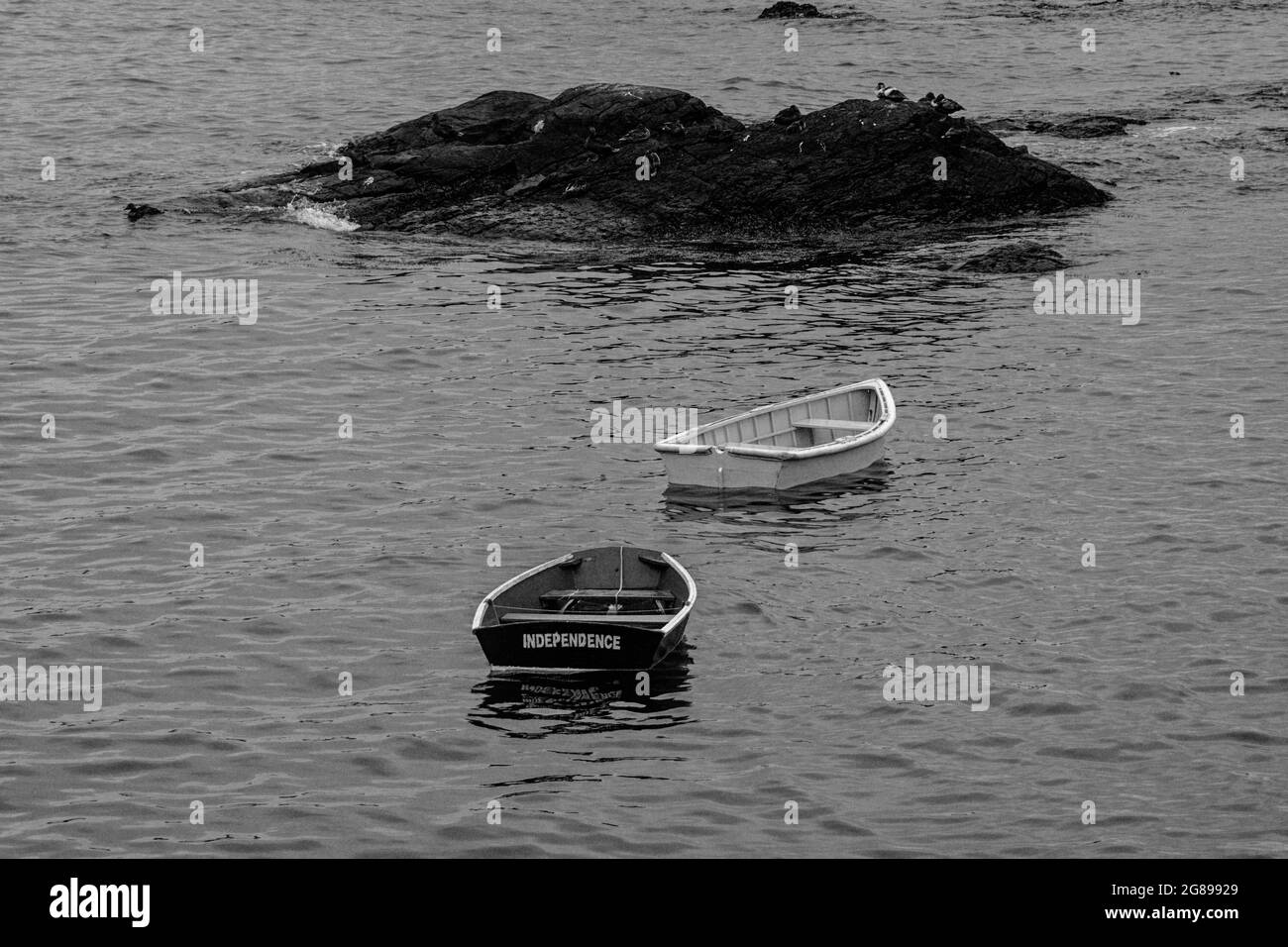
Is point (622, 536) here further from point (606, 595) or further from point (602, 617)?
point (602, 617)

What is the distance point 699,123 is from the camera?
A: 38562 millimetres

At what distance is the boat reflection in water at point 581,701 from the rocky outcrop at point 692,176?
20.8 meters

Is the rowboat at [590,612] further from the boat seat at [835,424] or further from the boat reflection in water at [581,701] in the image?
the boat seat at [835,424]

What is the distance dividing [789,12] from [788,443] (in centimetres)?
5129

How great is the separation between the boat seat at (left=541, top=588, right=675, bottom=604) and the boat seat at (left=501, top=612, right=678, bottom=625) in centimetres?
38

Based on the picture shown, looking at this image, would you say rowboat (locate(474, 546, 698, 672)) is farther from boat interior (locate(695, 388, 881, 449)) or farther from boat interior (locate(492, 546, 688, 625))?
boat interior (locate(695, 388, 881, 449))

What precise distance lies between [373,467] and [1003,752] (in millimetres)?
11631

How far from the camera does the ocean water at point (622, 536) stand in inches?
600

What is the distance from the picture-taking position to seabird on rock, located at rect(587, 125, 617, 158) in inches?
1487

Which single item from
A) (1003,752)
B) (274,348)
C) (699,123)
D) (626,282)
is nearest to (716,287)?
(626,282)

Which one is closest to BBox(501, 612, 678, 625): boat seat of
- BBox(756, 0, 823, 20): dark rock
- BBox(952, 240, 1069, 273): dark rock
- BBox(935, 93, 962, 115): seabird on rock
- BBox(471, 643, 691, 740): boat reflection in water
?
BBox(471, 643, 691, 740): boat reflection in water

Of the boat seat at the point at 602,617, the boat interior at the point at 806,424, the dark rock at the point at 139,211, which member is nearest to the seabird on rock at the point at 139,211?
the dark rock at the point at 139,211

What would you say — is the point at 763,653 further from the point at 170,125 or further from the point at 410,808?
the point at 170,125

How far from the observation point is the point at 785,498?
23.4 meters
